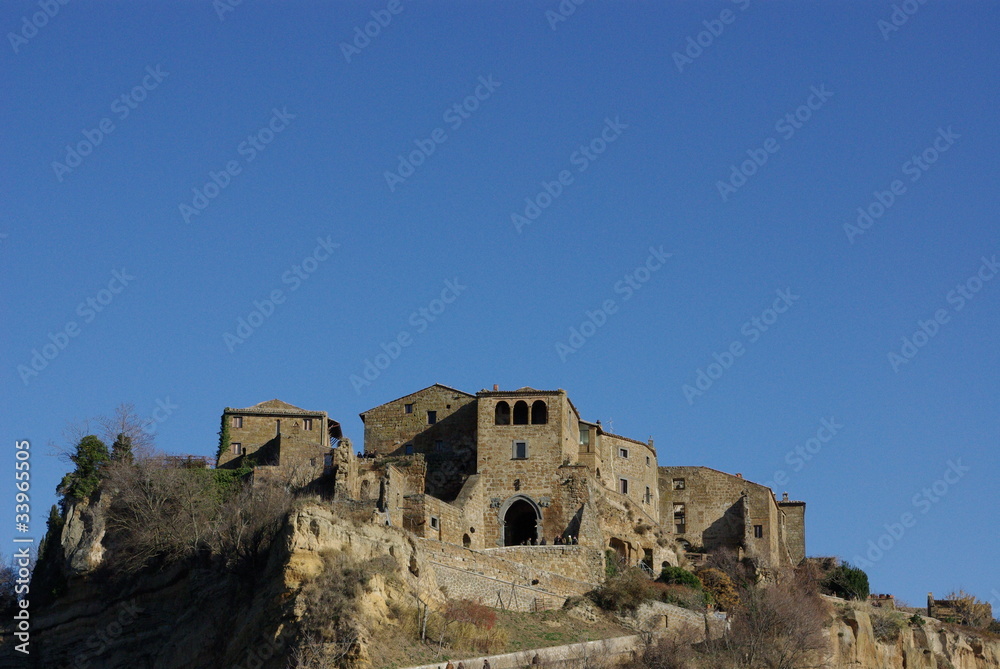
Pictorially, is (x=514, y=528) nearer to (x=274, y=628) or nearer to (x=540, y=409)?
(x=540, y=409)

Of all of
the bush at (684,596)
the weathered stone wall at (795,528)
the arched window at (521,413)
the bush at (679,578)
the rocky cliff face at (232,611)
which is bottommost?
the rocky cliff face at (232,611)

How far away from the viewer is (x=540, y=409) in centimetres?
6719

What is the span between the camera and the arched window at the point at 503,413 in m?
67.4

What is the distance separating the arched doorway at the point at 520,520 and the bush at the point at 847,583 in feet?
58.0

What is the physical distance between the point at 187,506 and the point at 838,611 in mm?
29523

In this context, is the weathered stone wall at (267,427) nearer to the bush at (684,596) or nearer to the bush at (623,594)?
the bush at (623,594)

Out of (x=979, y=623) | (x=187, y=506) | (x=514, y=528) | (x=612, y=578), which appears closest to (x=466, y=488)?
(x=514, y=528)

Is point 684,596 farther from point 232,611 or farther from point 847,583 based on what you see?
point 232,611

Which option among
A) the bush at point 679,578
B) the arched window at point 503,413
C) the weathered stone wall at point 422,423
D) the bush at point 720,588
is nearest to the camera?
the bush at point 720,588

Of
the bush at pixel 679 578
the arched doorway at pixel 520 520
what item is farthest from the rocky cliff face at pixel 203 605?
the bush at pixel 679 578

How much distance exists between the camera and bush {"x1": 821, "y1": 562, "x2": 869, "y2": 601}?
73.2 meters

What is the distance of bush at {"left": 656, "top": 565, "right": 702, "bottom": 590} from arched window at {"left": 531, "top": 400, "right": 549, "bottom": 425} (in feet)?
29.9

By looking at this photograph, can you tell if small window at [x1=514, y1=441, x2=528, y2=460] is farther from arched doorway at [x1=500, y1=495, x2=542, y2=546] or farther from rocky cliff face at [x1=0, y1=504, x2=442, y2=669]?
rocky cliff face at [x1=0, y1=504, x2=442, y2=669]

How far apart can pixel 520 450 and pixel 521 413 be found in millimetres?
1973
